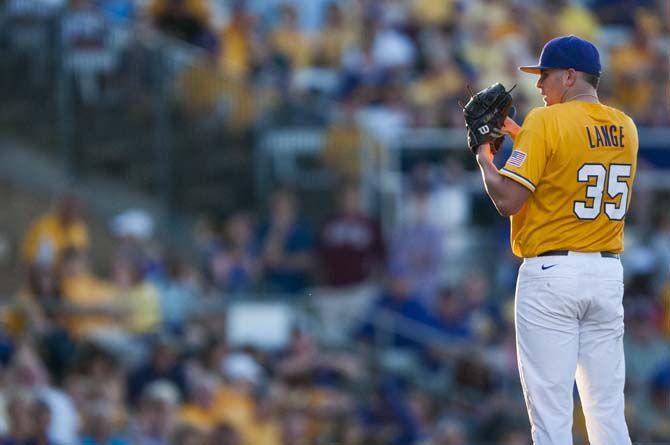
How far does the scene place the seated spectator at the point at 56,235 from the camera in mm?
12789

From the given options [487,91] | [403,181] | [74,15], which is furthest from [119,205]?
[487,91]

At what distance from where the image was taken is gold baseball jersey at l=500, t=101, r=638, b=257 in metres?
6.39

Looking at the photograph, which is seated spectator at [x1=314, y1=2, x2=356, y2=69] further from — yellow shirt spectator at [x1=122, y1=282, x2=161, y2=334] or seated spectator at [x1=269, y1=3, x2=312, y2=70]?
yellow shirt spectator at [x1=122, y1=282, x2=161, y2=334]

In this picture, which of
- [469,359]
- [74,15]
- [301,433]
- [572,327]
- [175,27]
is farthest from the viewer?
[175,27]

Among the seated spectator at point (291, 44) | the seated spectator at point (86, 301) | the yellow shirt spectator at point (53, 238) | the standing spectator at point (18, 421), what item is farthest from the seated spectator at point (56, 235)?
the seated spectator at point (291, 44)

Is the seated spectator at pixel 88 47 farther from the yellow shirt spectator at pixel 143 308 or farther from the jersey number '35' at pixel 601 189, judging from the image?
the jersey number '35' at pixel 601 189

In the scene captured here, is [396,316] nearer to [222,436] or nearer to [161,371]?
[161,371]

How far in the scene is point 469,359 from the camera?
1289 centimetres

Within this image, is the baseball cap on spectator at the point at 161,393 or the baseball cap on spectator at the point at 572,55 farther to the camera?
the baseball cap on spectator at the point at 161,393

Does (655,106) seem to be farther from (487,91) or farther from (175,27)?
(487,91)

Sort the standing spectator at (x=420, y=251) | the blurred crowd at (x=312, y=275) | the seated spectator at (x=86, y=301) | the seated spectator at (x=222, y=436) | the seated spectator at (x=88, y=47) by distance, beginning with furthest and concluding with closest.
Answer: the seated spectator at (x=88, y=47), the standing spectator at (x=420, y=251), the seated spectator at (x=86, y=301), the blurred crowd at (x=312, y=275), the seated spectator at (x=222, y=436)

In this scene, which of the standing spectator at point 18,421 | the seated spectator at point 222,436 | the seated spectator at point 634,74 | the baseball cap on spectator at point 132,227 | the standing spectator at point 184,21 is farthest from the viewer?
the seated spectator at point 634,74

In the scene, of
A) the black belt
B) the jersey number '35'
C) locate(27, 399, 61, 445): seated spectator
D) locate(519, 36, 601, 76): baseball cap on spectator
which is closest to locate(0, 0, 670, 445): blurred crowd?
locate(27, 399, 61, 445): seated spectator

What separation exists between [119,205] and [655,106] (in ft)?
19.2
